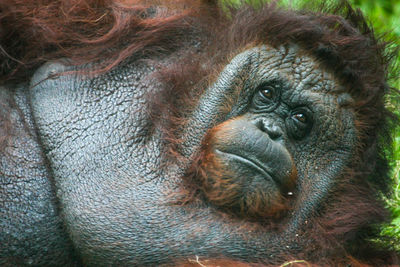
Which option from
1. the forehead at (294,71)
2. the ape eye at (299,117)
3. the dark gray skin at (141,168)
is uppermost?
the forehead at (294,71)

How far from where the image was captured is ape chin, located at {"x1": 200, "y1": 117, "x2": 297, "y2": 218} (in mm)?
2270

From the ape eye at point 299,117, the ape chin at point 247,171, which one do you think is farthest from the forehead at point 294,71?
the ape chin at point 247,171

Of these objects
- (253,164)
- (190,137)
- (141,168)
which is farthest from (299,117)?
(141,168)

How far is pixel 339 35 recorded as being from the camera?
253 cm

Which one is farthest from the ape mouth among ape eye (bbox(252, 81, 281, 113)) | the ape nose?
ape eye (bbox(252, 81, 281, 113))

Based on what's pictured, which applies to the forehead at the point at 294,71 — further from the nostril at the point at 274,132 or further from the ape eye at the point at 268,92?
the nostril at the point at 274,132

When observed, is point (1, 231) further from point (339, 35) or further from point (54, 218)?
point (339, 35)

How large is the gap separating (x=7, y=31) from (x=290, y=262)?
1.83m

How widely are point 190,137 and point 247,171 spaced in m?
0.37

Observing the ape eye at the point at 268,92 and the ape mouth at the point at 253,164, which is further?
the ape eye at the point at 268,92

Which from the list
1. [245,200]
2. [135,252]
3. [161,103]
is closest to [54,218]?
[135,252]

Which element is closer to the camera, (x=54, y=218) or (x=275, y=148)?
(x=275, y=148)

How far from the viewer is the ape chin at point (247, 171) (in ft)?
7.45

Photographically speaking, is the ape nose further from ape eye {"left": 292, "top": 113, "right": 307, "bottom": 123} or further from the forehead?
the forehead
